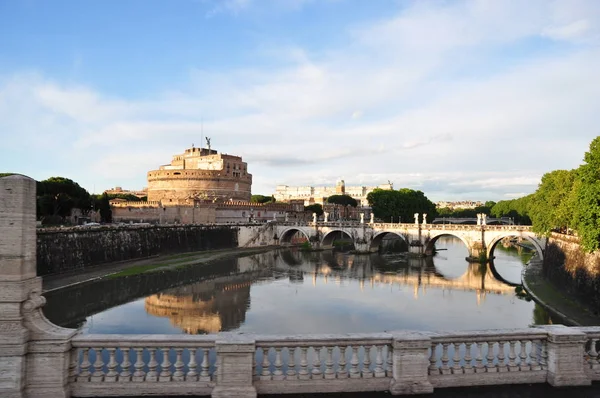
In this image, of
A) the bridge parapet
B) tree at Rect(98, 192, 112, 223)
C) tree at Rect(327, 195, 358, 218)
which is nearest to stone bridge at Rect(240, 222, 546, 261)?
tree at Rect(98, 192, 112, 223)

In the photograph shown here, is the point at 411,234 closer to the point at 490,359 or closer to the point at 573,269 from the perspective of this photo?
the point at 573,269

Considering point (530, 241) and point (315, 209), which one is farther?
point (315, 209)

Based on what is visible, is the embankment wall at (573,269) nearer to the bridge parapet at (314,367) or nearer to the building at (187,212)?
the bridge parapet at (314,367)

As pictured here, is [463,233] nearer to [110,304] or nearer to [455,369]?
[110,304]

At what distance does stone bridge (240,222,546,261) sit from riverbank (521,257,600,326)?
354 inches

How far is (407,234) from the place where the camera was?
46.7 metres

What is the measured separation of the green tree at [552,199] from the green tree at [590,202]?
7286 millimetres

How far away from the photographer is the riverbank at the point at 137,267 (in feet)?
84.7

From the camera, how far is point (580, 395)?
5.25m

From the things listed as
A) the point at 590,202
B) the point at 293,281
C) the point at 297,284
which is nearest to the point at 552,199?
the point at 590,202

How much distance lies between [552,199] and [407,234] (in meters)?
17.8

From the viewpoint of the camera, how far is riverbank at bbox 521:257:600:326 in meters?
17.6

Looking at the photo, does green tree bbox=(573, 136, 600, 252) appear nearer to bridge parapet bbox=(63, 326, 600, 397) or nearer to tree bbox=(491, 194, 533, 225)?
bridge parapet bbox=(63, 326, 600, 397)

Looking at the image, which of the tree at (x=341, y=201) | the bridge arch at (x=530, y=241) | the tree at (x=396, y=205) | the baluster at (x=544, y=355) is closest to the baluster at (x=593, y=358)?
the baluster at (x=544, y=355)
